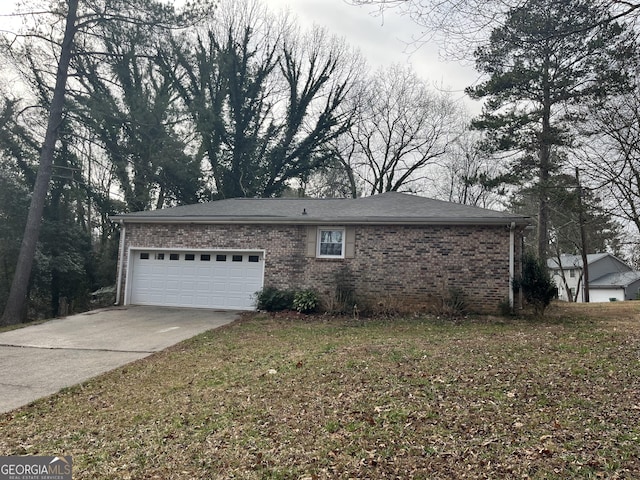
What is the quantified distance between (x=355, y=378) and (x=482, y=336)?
4020mm

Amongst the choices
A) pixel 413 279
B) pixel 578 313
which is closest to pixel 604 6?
pixel 413 279

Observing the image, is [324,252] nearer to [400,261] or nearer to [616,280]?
[400,261]

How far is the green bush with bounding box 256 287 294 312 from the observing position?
12688 mm

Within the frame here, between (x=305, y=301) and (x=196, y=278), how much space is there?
4.11 meters

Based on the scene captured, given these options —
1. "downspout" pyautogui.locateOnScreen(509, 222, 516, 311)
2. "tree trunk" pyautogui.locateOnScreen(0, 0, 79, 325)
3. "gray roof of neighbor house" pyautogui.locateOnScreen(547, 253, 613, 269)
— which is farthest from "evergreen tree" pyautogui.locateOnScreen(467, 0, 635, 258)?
"gray roof of neighbor house" pyautogui.locateOnScreen(547, 253, 613, 269)

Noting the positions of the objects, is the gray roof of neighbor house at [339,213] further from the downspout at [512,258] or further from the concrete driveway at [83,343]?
the concrete driveway at [83,343]

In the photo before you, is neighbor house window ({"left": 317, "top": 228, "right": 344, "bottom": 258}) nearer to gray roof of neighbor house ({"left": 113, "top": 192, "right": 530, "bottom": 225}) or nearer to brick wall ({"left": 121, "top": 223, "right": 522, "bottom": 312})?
brick wall ({"left": 121, "top": 223, "right": 522, "bottom": 312})

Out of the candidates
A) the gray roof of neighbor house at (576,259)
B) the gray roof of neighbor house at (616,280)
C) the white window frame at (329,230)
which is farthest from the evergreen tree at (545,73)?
the gray roof of neighbor house at (616,280)

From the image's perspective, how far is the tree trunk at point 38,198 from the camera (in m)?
14.2

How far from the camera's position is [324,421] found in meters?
4.38

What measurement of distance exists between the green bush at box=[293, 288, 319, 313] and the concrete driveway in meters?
1.86

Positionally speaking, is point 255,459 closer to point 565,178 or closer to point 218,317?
point 218,317

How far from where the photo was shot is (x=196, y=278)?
14.0 metres

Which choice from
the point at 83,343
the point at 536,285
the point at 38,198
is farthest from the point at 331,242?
the point at 38,198
